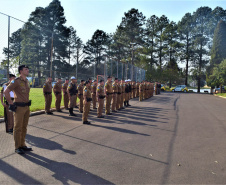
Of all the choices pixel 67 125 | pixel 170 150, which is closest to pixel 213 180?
pixel 170 150

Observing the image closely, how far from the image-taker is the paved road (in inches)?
145

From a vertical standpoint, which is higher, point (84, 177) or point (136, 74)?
point (136, 74)

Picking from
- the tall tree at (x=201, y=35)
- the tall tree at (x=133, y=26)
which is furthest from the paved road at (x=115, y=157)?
the tall tree at (x=201, y=35)

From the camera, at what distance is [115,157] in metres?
4.63

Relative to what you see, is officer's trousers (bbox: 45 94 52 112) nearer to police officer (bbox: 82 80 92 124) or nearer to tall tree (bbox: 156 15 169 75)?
police officer (bbox: 82 80 92 124)

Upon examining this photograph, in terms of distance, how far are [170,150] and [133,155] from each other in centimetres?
106

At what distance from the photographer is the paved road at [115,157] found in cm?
367

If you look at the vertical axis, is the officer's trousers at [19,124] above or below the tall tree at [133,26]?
below

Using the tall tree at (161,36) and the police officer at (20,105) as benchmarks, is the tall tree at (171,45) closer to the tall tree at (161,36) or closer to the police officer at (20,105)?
the tall tree at (161,36)

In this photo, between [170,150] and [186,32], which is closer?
[170,150]

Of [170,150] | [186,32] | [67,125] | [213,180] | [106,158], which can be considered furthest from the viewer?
[186,32]

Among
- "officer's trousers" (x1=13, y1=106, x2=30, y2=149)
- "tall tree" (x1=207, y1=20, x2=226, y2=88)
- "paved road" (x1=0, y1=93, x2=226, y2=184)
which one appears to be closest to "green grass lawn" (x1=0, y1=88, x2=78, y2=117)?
"paved road" (x1=0, y1=93, x2=226, y2=184)

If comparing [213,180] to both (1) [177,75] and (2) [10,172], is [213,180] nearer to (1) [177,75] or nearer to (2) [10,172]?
(2) [10,172]

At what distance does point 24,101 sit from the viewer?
477cm
